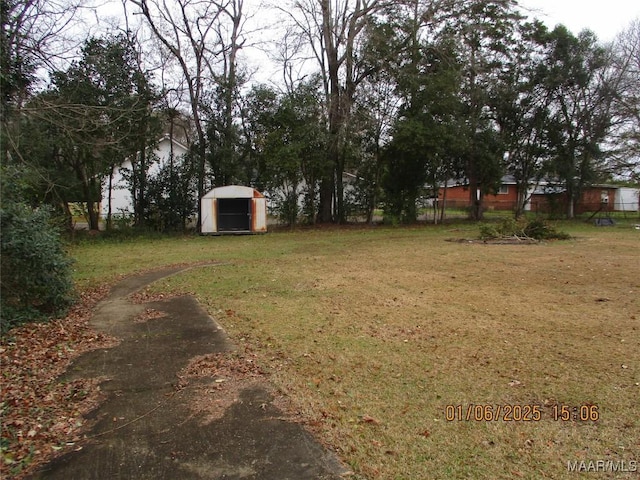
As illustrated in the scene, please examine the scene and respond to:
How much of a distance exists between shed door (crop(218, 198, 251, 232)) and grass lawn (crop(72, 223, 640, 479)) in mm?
8925

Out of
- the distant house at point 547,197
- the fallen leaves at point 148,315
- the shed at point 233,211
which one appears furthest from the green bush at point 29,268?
the distant house at point 547,197

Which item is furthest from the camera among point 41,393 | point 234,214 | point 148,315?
point 234,214

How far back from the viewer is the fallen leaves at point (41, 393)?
273cm

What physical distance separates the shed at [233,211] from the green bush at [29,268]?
1225 centimetres

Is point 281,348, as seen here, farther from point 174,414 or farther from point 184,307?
point 184,307

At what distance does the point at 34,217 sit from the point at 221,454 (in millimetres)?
4300

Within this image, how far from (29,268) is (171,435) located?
137 inches

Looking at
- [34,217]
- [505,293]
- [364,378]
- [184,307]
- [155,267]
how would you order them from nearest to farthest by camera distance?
[364,378], [34,217], [184,307], [505,293], [155,267]

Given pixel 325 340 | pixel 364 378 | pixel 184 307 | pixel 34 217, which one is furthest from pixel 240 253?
pixel 364 378

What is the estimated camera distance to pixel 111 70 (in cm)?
1566

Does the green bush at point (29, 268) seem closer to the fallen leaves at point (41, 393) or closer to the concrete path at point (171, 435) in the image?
the fallen leaves at point (41, 393)

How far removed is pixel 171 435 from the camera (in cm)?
288

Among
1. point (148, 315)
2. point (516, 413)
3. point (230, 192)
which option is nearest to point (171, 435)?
point (516, 413)

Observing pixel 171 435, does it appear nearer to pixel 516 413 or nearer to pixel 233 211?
pixel 516 413
